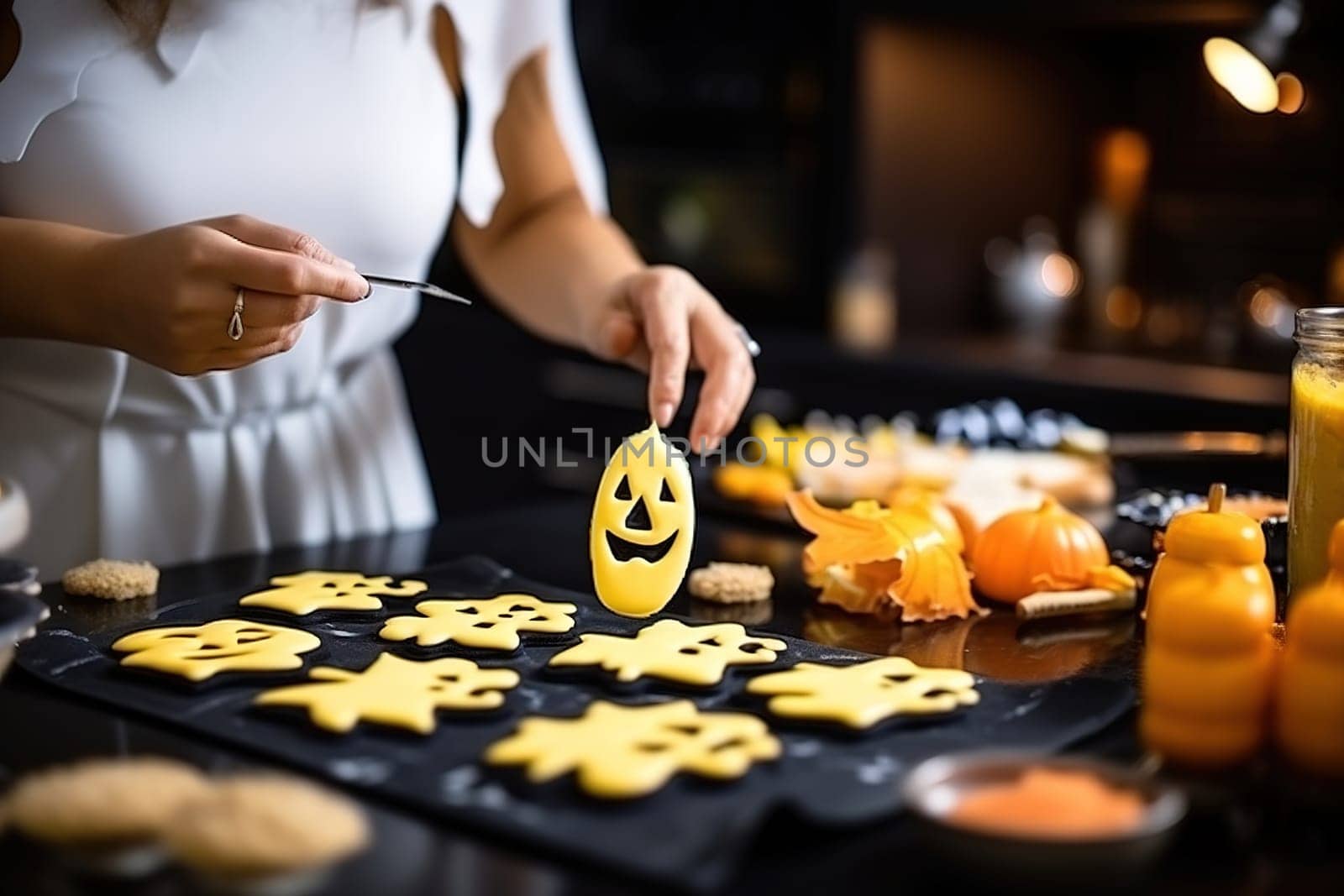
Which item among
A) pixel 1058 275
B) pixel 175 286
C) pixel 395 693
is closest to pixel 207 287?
pixel 175 286

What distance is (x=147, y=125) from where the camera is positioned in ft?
4.50

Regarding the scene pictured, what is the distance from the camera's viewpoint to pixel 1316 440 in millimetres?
1098

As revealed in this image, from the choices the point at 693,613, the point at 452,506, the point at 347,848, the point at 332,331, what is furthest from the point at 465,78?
the point at 452,506

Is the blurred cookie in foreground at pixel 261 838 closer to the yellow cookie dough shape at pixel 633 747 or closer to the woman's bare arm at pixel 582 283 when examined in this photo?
the yellow cookie dough shape at pixel 633 747

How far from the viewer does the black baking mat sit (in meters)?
0.76

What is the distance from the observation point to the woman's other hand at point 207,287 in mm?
1113

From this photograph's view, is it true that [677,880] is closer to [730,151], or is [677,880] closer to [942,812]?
[942,812]

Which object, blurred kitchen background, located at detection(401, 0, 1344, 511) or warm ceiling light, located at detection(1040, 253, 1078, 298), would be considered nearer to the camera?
blurred kitchen background, located at detection(401, 0, 1344, 511)

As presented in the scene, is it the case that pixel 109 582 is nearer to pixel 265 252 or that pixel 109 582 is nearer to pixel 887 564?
pixel 265 252

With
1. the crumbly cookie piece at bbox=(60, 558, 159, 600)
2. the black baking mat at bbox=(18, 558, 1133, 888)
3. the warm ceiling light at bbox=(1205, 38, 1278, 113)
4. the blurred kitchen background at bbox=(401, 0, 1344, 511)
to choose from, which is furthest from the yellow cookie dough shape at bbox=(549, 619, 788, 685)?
the blurred kitchen background at bbox=(401, 0, 1344, 511)

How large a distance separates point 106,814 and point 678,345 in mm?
792

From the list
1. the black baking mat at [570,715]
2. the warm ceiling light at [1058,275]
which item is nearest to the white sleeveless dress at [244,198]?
the black baking mat at [570,715]

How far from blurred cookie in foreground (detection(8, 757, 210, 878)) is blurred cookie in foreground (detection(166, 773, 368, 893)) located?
13 mm

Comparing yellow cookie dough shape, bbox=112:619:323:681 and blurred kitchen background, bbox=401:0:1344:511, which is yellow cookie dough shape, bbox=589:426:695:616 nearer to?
yellow cookie dough shape, bbox=112:619:323:681
